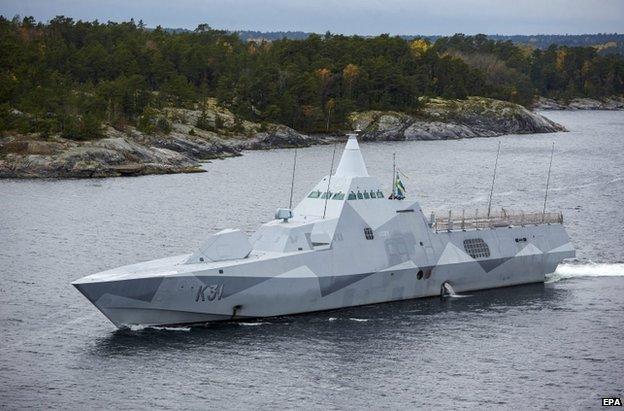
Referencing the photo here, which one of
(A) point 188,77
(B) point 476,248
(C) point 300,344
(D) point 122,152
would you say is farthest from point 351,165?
(A) point 188,77

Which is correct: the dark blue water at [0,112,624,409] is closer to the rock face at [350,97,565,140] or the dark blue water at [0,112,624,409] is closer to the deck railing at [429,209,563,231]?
the deck railing at [429,209,563,231]

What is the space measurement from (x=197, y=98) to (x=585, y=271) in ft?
323

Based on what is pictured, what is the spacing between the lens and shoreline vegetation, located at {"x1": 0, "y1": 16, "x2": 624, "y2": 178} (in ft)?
363

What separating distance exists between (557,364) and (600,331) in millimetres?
5718

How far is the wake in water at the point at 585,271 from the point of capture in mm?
57469

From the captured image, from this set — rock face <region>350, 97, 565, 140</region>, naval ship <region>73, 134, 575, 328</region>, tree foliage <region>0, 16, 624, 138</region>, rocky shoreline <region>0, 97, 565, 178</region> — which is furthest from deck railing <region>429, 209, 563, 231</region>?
rock face <region>350, 97, 565, 140</region>

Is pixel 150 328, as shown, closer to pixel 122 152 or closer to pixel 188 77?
pixel 122 152

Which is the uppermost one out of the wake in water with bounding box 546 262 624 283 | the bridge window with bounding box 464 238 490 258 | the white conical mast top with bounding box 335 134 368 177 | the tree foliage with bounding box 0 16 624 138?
the tree foliage with bounding box 0 16 624 138

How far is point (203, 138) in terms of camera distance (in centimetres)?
13088

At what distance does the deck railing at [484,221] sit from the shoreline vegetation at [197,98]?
57.5m

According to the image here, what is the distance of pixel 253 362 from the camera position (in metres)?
40.4

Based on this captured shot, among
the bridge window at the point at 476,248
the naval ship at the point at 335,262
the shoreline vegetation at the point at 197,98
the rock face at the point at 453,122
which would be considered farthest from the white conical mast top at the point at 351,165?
the rock face at the point at 453,122

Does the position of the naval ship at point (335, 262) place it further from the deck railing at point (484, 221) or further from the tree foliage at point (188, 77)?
the tree foliage at point (188, 77)

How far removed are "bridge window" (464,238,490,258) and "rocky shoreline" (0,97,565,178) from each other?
9881mm
